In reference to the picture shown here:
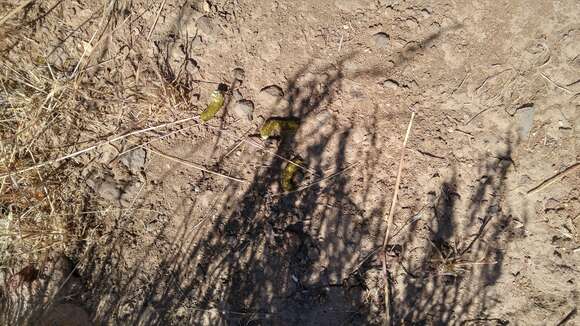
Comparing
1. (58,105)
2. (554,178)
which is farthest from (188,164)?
(554,178)

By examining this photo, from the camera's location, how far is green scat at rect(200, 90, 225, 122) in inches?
130

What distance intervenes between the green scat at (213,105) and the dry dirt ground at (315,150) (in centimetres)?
6

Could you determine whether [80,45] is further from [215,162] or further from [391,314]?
[391,314]

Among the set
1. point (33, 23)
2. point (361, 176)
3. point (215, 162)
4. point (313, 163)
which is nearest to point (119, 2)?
point (33, 23)

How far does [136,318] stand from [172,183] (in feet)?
3.70

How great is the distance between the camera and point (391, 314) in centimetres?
322

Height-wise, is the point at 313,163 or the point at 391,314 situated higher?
the point at 313,163

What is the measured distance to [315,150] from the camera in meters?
3.27

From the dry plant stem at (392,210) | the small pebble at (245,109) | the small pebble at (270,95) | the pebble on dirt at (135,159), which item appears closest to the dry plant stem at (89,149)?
the pebble on dirt at (135,159)

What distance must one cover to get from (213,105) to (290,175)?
2.66 feet

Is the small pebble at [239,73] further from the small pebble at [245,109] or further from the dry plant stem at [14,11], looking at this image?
the dry plant stem at [14,11]

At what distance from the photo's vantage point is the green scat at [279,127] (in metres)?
3.24

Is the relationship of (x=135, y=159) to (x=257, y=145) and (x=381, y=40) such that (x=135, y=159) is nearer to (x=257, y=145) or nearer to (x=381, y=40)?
(x=257, y=145)

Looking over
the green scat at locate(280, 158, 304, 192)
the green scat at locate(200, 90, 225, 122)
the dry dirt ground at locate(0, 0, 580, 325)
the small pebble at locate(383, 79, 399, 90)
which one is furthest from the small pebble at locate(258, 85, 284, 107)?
the small pebble at locate(383, 79, 399, 90)
